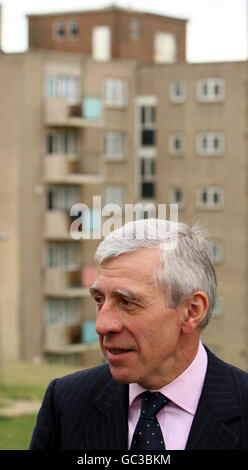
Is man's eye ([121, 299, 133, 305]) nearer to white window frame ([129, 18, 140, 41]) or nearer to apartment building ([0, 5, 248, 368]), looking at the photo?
apartment building ([0, 5, 248, 368])

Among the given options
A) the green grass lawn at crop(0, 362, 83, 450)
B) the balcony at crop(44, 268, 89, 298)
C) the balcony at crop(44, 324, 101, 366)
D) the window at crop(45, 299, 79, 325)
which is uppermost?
the balcony at crop(44, 268, 89, 298)

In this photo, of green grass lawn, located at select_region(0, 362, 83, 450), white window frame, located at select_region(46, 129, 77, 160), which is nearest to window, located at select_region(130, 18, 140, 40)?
white window frame, located at select_region(46, 129, 77, 160)

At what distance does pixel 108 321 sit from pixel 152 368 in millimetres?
207

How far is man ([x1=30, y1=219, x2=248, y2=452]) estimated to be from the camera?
279 centimetres

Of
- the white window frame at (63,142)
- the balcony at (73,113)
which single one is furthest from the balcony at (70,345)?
the balcony at (73,113)

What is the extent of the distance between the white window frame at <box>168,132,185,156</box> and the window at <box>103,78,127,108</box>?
7.78 feet

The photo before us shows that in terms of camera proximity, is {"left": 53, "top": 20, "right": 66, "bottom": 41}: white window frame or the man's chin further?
{"left": 53, "top": 20, "right": 66, "bottom": 41}: white window frame

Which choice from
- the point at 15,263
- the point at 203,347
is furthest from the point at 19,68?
the point at 203,347

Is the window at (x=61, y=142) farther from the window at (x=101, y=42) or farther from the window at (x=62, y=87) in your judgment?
the window at (x=101, y=42)

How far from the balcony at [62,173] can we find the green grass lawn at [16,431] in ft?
48.6

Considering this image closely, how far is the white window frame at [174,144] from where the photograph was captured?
1511 inches

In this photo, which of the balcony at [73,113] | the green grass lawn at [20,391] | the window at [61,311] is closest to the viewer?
the green grass lawn at [20,391]

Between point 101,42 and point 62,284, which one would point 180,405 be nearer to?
point 62,284

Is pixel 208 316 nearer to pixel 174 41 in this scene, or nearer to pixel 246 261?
pixel 246 261
